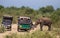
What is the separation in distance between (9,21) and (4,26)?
203 cm

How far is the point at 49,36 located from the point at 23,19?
44.4ft

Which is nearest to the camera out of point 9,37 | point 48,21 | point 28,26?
point 9,37

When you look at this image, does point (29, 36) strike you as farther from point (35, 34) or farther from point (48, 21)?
point (48, 21)

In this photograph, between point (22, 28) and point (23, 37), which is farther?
point (22, 28)

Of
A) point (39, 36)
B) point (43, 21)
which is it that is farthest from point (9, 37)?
point (43, 21)

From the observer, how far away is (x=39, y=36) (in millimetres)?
16844

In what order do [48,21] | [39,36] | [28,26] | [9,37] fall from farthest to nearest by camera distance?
[48,21], [28,26], [9,37], [39,36]

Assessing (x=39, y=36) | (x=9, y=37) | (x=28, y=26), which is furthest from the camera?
(x=28, y=26)

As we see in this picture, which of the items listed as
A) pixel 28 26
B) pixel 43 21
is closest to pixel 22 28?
pixel 28 26

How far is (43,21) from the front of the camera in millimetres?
31234

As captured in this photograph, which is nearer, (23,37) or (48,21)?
(23,37)

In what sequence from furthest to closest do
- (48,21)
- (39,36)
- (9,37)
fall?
1. (48,21)
2. (9,37)
3. (39,36)

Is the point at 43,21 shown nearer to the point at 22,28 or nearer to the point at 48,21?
the point at 48,21

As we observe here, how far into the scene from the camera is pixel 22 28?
29.5 metres
